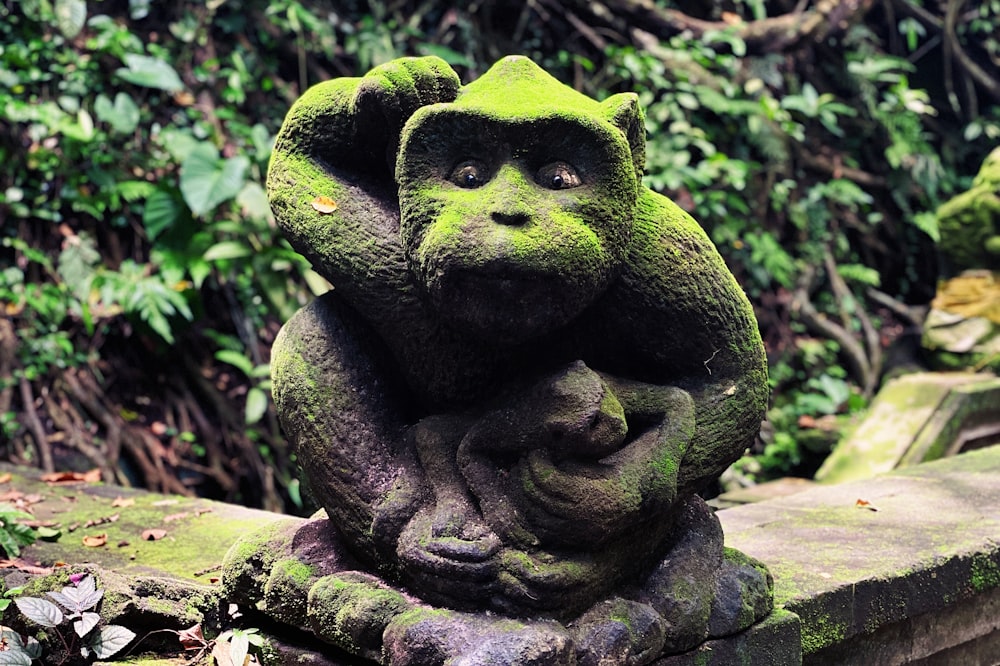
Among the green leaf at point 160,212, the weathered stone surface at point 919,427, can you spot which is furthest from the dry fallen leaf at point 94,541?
the weathered stone surface at point 919,427

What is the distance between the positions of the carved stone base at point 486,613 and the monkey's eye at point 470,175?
768mm

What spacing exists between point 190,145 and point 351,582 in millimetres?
3459

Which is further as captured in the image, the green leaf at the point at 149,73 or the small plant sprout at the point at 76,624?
the green leaf at the point at 149,73

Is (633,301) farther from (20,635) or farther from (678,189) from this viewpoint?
(678,189)

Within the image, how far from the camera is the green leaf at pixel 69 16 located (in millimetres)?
4793

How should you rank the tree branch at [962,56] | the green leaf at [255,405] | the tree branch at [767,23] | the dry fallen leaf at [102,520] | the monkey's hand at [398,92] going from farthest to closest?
1. the tree branch at [962,56]
2. the tree branch at [767,23]
3. the green leaf at [255,405]
4. the dry fallen leaf at [102,520]
5. the monkey's hand at [398,92]

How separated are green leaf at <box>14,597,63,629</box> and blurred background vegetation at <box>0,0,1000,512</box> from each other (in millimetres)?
1617

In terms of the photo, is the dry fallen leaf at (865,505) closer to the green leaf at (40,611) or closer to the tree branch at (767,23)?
the green leaf at (40,611)

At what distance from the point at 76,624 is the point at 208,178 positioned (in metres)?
3.03

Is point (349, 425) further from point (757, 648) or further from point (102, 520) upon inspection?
point (102, 520)

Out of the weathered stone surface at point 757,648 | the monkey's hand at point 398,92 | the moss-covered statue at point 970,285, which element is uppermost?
the monkey's hand at point 398,92

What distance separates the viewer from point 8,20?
488 cm

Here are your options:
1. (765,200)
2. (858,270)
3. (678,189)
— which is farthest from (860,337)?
(678,189)

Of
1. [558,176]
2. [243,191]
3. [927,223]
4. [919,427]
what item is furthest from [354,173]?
[927,223]
